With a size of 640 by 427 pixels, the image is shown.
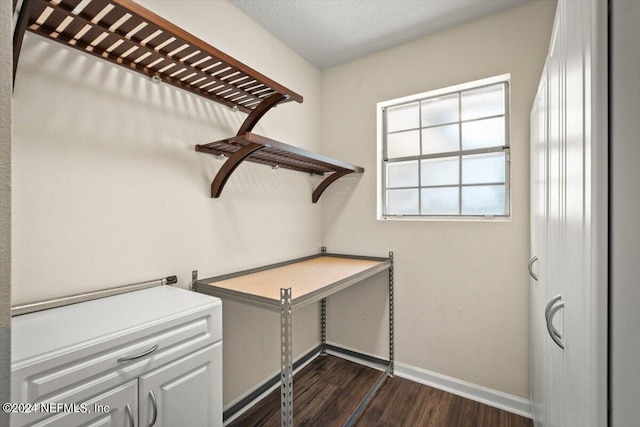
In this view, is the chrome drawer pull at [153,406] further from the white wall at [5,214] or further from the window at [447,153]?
the window at [447,153]

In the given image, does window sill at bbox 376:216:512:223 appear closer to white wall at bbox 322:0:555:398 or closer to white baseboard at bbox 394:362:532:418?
white wall at bbox 322:0:555:398

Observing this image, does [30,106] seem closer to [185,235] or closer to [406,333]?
[185,235]

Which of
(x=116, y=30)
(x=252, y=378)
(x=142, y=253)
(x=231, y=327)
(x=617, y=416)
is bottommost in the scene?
(x=252, y=378)

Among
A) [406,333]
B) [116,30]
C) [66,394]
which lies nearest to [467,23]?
[116,30]

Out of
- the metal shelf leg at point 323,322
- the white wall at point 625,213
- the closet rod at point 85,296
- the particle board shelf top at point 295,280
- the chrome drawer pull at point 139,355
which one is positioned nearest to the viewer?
the white wall at point 625,213

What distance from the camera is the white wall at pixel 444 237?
1.92 metres

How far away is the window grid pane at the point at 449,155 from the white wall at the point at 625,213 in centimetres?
171

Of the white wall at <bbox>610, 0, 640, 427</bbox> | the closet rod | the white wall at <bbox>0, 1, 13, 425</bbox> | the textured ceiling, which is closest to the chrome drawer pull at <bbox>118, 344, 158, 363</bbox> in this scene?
the closet rod

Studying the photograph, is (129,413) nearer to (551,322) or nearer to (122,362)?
(122,362)

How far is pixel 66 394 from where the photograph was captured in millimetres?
844

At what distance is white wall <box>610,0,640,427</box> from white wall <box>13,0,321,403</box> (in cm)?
168

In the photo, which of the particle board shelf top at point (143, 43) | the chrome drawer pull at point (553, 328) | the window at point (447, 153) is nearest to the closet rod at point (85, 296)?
the particle board shelf top at point (143, 43)

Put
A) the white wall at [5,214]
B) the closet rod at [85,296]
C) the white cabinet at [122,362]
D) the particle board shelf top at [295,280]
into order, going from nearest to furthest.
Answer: the white wall at [5,214] < the white cabinet at [122,362] < the closet rod at [85,296] < the particle board shelf top at [295,280]

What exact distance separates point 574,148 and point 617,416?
1.76ft
